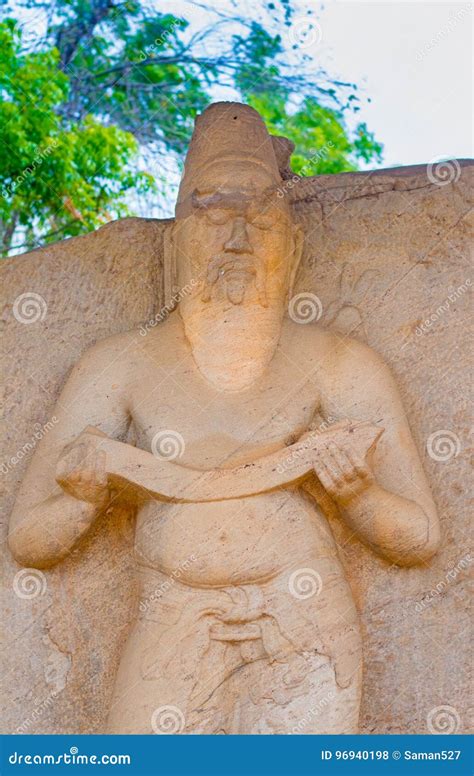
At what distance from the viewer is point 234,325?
6371 millimetres

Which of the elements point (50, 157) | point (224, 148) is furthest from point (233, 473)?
point (50, 157)

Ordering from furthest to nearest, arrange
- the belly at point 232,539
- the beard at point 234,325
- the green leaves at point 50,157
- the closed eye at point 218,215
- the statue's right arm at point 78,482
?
the green leaves at point 50,157, the closed eye at point 218,215, the beard at point 234,325, the statue's right arm at point 78,482, the belly at point 232,539

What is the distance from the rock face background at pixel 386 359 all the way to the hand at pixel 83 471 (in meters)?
0.40

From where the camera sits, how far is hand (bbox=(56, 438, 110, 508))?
600 cm

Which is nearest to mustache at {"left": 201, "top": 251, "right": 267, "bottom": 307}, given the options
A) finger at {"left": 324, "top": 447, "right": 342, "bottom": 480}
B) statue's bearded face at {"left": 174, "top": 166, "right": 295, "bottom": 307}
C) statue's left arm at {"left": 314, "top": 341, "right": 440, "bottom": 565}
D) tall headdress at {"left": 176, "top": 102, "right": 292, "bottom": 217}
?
statue's bearded face at {"left": 174, "top": 166, "right": 295, "bottom": 307}

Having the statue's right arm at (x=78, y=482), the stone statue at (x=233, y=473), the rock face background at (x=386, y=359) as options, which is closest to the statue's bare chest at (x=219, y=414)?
the stone statue at (x=233, y=473)

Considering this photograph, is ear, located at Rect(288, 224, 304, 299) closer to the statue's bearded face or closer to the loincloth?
the statue's bearded face

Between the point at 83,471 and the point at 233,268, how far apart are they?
110 cm

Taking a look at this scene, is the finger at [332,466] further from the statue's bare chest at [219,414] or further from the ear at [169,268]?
the ear at [169,268]

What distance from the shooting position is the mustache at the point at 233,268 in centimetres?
639

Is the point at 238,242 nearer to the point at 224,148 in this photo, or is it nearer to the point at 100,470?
the point at 224,148

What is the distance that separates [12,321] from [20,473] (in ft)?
2.53

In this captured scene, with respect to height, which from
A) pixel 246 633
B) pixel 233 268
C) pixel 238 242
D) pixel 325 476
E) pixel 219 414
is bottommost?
pixel 246 633

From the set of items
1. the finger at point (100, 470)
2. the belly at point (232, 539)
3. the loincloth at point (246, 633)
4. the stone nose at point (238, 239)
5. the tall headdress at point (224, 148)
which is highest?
the tall headdress at point (224, 148)
